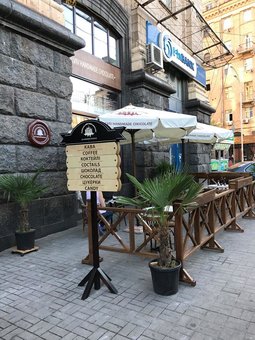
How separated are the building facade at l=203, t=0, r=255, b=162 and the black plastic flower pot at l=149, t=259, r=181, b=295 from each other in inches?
1309

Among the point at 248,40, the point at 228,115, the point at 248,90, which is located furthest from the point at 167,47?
the point at 248,40

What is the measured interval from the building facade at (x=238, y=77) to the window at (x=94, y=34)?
27741 millimetres

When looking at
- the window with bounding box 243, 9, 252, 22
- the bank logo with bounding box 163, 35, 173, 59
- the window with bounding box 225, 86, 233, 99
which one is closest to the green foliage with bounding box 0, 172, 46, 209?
the bank logo with bounding box 163, 35, 173, 59

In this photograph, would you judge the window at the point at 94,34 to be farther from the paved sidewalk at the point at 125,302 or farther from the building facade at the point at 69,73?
the paved sidewalk at the point at 125,302

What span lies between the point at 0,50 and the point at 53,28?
141 centimetres

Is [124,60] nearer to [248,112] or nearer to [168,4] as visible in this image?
[168,4]

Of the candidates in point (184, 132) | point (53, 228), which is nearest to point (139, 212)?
point (53, 228)

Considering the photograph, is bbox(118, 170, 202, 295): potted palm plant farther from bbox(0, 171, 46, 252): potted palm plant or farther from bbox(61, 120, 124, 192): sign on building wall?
bbox(0, 171, 46, 252): potted palm plant

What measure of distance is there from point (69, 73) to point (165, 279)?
17.8 ft

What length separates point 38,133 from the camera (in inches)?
253

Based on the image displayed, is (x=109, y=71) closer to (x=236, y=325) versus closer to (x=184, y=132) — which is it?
(x=184, y=132)

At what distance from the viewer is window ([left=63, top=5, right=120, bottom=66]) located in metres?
8.44

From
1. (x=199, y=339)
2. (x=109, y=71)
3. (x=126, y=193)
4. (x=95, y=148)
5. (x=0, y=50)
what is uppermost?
(x=109, y=71)

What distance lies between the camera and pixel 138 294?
3.79m
